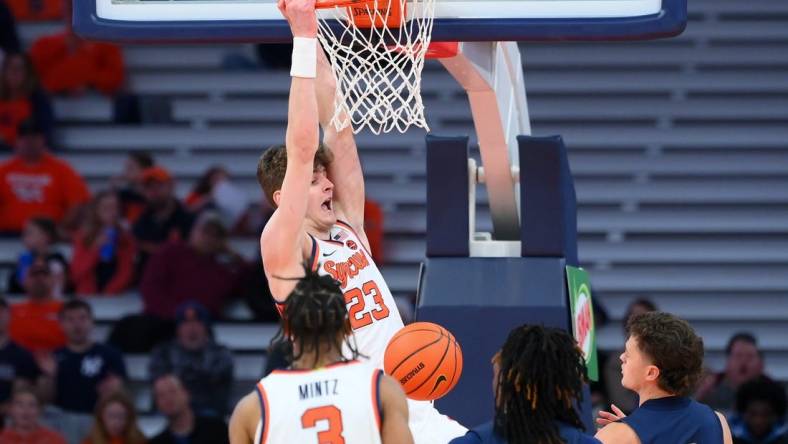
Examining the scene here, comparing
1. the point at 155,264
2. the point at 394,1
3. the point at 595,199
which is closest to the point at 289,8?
the point at 394,1

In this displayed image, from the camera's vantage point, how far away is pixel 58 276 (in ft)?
34.7

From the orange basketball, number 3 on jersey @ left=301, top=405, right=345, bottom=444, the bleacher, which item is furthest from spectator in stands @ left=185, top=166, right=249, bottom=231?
number 3 on jersey @ left=301, top=405, right=345, bottom=444

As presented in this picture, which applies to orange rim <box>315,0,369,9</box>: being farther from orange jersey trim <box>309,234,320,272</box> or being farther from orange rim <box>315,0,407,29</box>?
orange jersey trim <box>309,234,320,272</box>

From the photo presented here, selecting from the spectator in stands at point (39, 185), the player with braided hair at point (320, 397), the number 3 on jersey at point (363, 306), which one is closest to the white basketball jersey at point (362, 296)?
the number 3 on jersey at point (363, 306)

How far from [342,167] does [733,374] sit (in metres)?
4.52

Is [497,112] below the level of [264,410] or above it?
above

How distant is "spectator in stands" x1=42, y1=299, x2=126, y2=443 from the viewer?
9.76 m

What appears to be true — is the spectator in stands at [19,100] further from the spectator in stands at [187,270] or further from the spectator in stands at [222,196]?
the spectator in stands at [187,270]

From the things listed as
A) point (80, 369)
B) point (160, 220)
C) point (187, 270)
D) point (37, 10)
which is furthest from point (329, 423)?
point (37, 10)

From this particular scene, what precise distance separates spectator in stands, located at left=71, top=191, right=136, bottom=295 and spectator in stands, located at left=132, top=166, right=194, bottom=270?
0.09m

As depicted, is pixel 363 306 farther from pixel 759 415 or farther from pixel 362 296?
pixel 759 415

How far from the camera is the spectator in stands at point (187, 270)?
10.3 meters

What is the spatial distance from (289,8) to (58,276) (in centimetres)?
617

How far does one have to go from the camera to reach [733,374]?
30.4 ft
